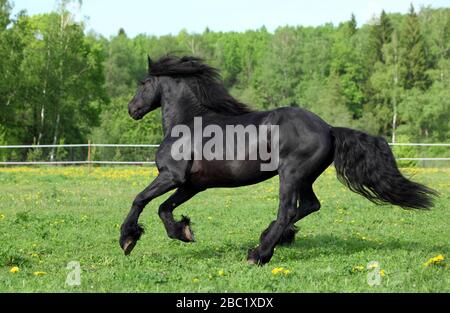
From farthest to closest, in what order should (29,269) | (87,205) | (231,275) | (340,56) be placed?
(340,56) → (87,205) → (29,269) → (231,275)

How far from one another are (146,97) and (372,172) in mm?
3178

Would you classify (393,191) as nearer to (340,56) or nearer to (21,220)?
(21,220)

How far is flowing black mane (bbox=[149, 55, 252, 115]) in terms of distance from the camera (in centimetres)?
843

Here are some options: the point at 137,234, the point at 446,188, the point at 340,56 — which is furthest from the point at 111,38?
the point at 137,234

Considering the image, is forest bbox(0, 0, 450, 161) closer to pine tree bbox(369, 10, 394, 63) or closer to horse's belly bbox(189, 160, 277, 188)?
pine tree bbox(369, 10, 394, 63)

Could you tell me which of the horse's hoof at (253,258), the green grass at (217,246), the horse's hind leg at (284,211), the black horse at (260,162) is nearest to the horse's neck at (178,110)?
the black horse at (260,162)

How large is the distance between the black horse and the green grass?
55 cm

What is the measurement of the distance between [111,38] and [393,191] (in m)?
109

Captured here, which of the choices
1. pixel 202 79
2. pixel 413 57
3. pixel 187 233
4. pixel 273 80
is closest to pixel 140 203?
pixel 187 233

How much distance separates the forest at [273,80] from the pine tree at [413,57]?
0.34 ft

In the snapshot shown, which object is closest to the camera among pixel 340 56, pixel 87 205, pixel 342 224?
pixel 342 224

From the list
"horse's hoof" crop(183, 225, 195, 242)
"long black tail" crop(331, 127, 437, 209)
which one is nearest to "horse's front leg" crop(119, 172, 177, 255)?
"horse's hoof" crop(183, 225, 195, 242)

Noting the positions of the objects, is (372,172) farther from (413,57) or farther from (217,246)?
(413,57)
